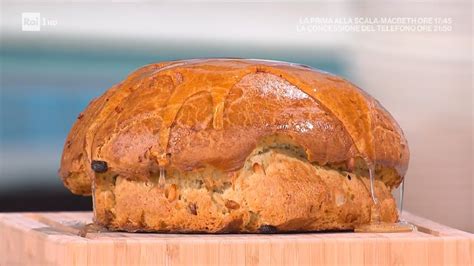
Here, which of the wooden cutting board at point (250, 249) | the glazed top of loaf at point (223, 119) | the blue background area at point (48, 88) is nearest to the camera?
the wooden cutting board at point (250, 249)

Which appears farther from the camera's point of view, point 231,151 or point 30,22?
point 30,22

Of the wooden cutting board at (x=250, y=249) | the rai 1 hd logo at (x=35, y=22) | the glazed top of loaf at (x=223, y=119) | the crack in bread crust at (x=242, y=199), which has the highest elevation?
the rai 1 hd logo at (x=35, y=22)

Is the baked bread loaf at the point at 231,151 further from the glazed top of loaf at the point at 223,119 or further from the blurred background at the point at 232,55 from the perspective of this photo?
the blurred background at the point at 232,55

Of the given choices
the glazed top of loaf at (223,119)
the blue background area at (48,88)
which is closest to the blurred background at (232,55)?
the blue background area at (48,88)

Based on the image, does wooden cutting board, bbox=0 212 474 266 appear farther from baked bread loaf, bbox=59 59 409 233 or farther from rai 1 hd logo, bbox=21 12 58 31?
rai 1 hd logo, bbox=21 12 58 31

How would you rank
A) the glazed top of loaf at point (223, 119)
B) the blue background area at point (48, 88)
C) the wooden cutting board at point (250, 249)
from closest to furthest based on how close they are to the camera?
the wooden cutting board at point (250, 249), the glazed top of loaf at point (223, 119), the blue background area at point (48, 88)

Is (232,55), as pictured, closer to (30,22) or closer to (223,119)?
(30,22)

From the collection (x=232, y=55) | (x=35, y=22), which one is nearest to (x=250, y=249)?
(x=232, y=55)

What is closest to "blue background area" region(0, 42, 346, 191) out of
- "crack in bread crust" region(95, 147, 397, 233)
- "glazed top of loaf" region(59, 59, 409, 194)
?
"glazed top of loaf" region(59, 59, 409, 194)

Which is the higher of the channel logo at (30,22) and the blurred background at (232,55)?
the channel logo at (30,22)
